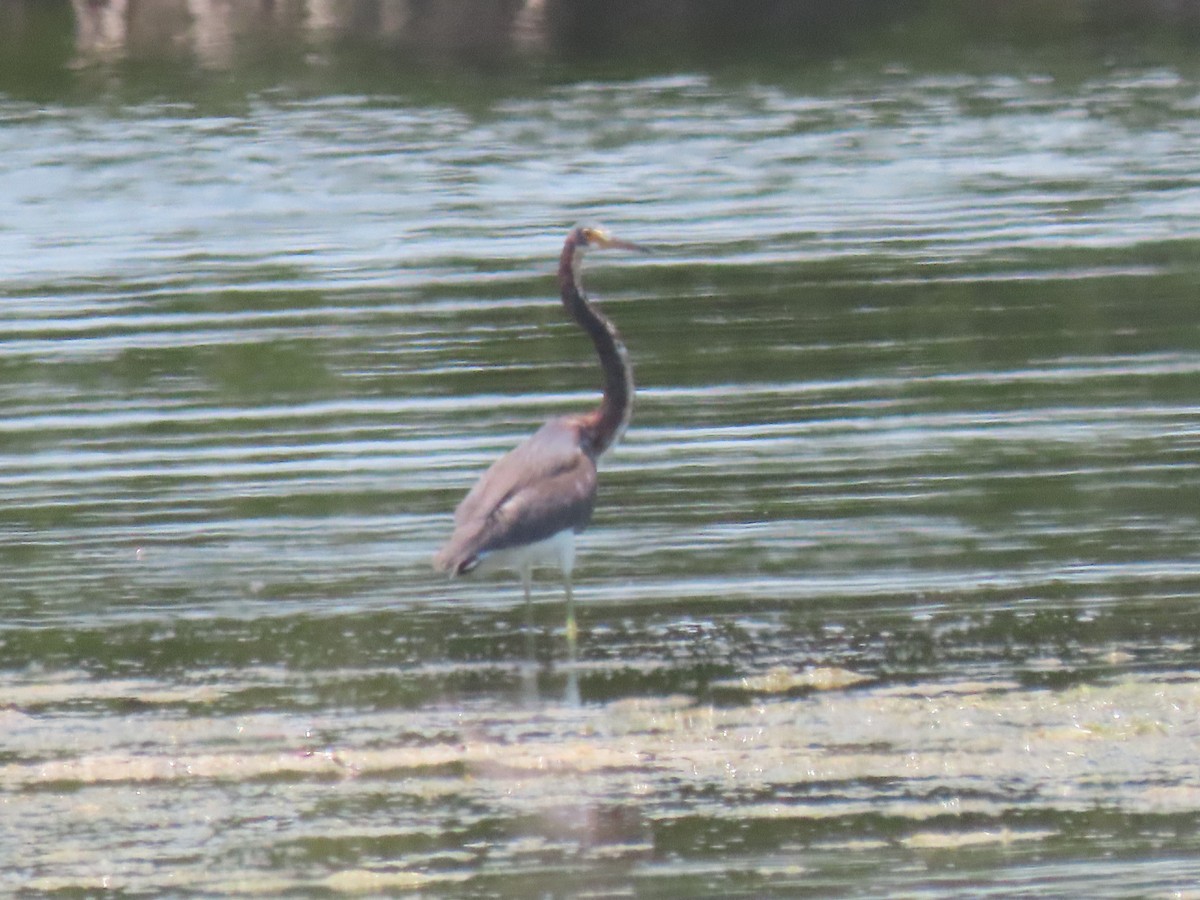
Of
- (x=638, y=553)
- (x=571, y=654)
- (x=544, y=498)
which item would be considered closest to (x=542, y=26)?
(x=638, y=553)

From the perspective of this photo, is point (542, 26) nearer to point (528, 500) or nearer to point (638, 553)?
point (638, 553)

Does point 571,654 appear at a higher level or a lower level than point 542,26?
higher

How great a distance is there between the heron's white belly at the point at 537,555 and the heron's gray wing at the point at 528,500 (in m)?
0.03

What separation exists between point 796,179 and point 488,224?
3.57 m

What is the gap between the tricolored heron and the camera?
9.20 metres

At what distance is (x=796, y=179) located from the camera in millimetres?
23766

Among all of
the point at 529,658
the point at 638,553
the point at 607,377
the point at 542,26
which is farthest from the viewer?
the point at 542,26

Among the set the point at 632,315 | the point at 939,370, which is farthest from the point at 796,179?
the point at 939,370

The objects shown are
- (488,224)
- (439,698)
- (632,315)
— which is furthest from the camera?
(488,224)

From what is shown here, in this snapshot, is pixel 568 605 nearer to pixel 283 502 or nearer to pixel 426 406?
pixel 283 502

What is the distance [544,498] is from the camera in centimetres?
939

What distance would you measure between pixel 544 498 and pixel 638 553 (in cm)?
107

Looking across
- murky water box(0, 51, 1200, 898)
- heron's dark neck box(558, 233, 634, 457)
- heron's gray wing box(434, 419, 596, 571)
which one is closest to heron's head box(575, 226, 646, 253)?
heron's dark neck box(558, 233, 634, 457)

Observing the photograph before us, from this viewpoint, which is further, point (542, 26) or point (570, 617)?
point (542, 26)
